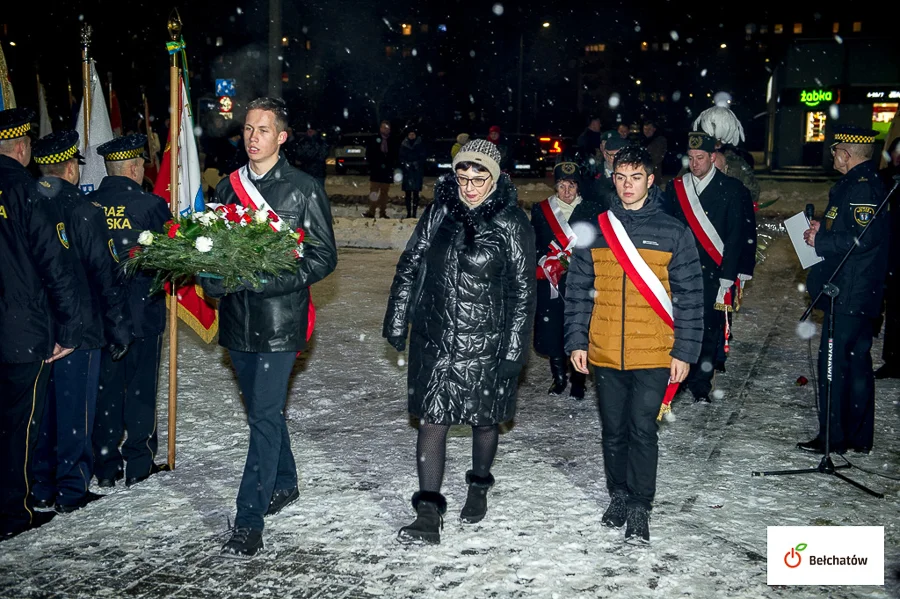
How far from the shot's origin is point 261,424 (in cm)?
493

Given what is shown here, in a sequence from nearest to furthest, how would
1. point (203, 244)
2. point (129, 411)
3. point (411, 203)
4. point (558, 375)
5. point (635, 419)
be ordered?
point (203, 244) → point (635, 419) → point (129, 411) → point (558, 375) → point (411, 203)

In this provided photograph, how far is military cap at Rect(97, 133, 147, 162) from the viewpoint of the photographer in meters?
5.75

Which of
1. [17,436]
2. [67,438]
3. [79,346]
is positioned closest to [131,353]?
[79,346]

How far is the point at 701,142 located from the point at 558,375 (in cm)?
226

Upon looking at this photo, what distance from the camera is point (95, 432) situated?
5898 mm

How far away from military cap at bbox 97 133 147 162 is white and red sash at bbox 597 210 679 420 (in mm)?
2859

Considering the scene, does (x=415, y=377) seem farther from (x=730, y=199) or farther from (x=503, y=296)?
(x=730, y=199)

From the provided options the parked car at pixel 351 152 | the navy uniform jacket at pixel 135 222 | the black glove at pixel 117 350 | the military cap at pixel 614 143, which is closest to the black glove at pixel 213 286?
the navy uniform jacket at pixel 135 222

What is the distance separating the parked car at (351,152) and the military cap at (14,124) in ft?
93.8

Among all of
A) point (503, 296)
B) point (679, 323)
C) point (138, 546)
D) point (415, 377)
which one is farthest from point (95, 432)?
point (679, 323)

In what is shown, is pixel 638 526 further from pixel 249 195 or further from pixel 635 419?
pixel 249 195

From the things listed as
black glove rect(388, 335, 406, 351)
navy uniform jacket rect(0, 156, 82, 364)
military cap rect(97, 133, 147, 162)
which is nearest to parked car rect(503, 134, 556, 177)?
military cap rect(97, 133, 147, 162)

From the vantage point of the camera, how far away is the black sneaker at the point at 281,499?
540 centimetres

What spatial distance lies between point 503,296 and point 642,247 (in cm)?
79
